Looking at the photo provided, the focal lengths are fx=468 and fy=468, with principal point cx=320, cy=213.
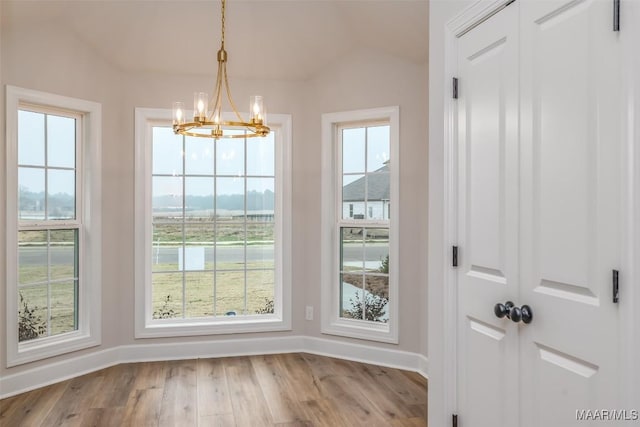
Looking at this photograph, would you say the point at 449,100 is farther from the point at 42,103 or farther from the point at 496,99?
the point at 42,103

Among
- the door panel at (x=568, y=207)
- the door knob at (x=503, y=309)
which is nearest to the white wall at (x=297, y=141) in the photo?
the door knob at (x=503, y=309)

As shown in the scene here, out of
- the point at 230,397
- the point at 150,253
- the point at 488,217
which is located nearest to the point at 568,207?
the point at 488,217

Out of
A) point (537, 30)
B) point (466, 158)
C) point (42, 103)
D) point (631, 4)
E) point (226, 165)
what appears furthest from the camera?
point (226, 165)

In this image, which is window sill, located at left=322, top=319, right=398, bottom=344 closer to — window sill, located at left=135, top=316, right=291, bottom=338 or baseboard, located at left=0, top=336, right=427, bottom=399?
baseboard, located at left=0, top=336, right=427, bottom=399

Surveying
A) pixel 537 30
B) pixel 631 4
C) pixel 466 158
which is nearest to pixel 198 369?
pixel 466 158

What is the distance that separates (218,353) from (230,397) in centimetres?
99

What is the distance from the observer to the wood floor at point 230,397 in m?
3.00

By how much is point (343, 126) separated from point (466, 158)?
2328 millimetres

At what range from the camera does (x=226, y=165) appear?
14.6 feet

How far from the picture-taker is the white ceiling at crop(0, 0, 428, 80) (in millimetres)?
3588

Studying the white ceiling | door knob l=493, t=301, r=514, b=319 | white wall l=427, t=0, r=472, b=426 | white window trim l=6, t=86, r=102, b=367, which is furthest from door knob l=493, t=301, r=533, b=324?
white window trim l=6, t=86, r=102, b=367

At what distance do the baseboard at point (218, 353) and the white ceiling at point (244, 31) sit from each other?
2465 mm

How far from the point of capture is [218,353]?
4293 mm

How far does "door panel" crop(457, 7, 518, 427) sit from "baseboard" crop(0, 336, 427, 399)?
Result: 1.83 m
